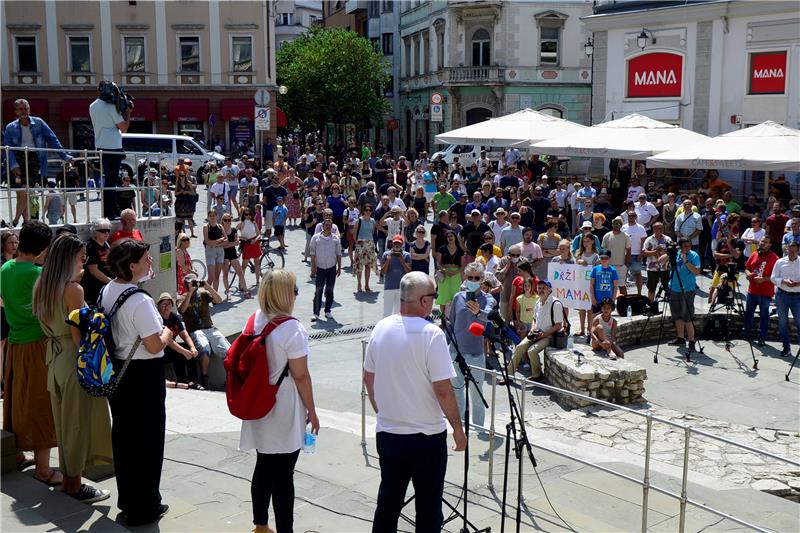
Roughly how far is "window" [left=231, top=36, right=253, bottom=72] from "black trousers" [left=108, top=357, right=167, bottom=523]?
132 ft

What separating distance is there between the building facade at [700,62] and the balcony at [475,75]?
45.7 feet

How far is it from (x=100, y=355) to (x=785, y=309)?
1152 cm

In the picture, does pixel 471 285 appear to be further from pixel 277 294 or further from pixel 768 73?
pixel 768 73

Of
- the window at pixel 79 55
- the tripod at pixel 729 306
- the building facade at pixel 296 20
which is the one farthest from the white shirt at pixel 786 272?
the building facade at pixel 296 20

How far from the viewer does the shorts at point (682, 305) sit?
→ 1390cm

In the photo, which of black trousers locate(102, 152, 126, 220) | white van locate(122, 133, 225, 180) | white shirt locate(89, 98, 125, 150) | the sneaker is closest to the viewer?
the sneaker

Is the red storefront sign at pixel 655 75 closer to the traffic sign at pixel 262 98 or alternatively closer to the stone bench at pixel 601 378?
the traffic sign at pixel 262 98

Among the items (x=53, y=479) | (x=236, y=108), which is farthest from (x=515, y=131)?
(x=236, y=108)

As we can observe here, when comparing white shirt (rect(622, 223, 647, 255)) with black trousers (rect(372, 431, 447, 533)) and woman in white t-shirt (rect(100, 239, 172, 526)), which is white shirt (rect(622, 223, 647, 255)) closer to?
black trousers (rect(372, 431, 447, 533))

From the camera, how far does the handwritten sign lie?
13.6 m

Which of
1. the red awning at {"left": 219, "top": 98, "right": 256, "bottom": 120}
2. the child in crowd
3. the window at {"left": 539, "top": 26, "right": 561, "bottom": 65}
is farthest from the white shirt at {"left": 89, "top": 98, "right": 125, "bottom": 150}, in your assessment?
the window at {"left": 539, "top": 26, "right": 561, "bottom": 65}

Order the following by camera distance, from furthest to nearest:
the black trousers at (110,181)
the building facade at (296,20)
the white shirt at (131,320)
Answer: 1. the building facade at (296,20)
2. the black trousers at (110,181)
3. the white shirt at (131,320)

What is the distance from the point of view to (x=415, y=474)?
191 inches

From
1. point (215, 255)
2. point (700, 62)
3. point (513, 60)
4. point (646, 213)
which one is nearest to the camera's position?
point (215, 255)
